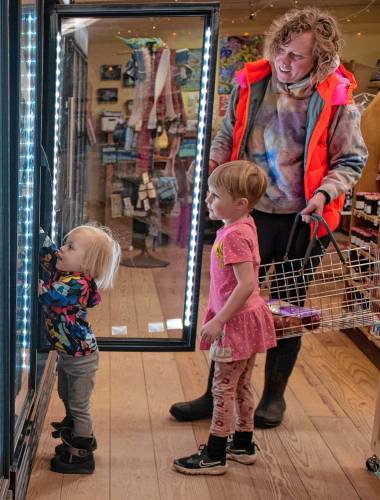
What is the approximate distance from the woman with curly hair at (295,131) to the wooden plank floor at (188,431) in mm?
197

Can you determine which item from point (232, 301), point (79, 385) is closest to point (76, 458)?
point (79, 385)

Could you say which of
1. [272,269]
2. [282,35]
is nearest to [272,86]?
[282,35]

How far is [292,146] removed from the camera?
8.74 ft

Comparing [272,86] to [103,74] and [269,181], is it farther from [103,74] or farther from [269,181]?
[103,74]

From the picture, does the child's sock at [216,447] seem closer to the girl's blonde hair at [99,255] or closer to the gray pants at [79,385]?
the gray pants at [79,385]

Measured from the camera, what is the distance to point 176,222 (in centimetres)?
326

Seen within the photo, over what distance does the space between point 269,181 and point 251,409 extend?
0.89 meters

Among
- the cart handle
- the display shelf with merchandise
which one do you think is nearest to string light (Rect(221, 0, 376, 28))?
the display shelf with merchandise

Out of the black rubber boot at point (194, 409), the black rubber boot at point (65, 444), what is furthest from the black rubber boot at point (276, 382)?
the black rubber boot at point (65, 444)

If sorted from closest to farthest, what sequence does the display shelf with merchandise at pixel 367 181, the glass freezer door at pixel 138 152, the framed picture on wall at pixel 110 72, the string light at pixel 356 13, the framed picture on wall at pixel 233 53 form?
the glass freezer door at pixel 138 152, the framed picture on wall at pixel 110 72, the display shelf with merchandise at pixel 367 181, the string light at pixel 356 13, the framed picture on wall at pixel 233 53

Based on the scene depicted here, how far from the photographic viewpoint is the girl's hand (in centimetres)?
225

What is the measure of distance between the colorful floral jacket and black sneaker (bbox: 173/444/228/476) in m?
0.53

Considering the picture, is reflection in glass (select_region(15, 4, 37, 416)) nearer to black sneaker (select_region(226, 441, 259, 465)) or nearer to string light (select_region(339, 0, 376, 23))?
black sneaker (select_region(226, 441, 259, 465))

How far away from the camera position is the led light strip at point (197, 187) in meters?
2.80
